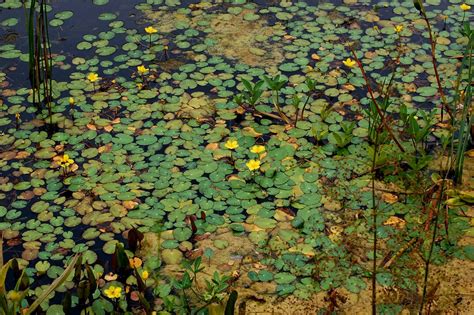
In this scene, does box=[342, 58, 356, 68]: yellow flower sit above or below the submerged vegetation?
above

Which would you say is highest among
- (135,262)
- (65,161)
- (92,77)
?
(92,77)

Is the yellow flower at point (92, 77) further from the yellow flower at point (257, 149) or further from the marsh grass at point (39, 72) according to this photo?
the yellow flower at point (257, 149)

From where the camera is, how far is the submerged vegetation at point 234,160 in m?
2.64

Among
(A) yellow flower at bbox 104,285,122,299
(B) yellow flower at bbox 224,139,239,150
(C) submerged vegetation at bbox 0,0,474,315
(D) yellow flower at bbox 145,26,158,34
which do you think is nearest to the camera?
(A) yellow flower at bbox 104,285,122,299

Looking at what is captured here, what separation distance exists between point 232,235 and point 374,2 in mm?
2297

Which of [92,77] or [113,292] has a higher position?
[92,77]

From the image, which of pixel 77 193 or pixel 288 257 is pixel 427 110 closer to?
pixel 288 257

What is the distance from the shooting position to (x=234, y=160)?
10.7 feet

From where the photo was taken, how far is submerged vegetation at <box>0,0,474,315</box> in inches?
104

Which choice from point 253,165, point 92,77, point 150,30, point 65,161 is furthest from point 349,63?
point 65,161

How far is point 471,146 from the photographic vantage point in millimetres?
3361

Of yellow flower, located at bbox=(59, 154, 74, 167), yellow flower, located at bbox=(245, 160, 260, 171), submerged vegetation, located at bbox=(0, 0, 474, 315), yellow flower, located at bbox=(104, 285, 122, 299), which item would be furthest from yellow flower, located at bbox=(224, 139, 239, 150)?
yellow flower, located at bbox=(104, 285, 122, 299)

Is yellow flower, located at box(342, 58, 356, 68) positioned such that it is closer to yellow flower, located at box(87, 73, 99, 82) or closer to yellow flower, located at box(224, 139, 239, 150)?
yellow flower, located at box(224, 139, 239, 150)

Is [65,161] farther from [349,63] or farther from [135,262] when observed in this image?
[349,63]
